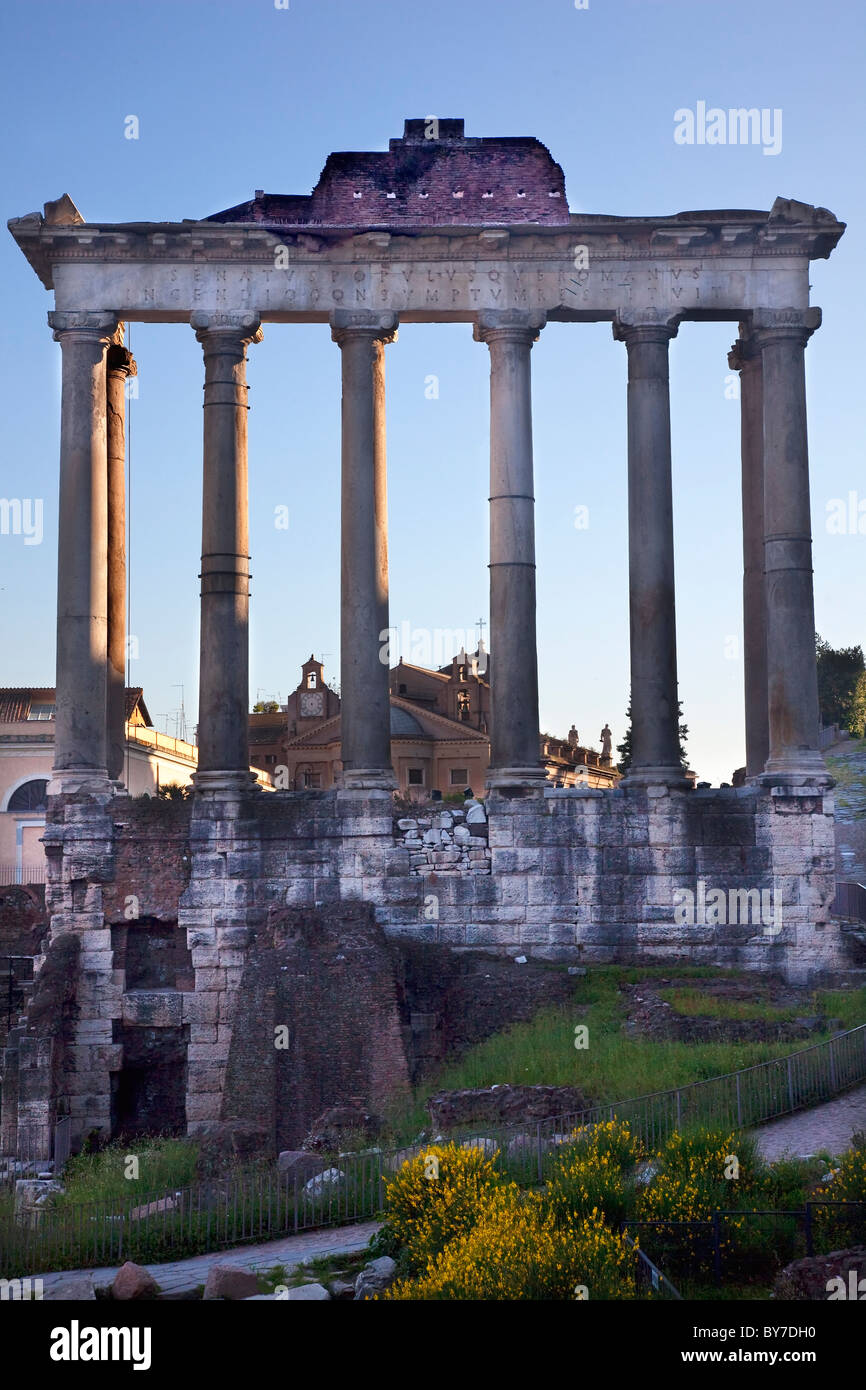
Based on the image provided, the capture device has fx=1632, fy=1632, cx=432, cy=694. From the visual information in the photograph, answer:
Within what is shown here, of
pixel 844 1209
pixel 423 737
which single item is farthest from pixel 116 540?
pixel 423 737

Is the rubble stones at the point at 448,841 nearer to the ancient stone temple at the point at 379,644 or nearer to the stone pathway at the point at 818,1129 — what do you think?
the ancient stone temple at the point at 379,644

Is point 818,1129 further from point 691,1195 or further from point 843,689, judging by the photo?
point 843,689

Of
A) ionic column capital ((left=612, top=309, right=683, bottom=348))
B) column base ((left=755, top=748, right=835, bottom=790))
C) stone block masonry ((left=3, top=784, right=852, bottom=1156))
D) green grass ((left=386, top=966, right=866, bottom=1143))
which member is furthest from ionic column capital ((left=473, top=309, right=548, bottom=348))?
green grass ((left=386, top=966, right=866, bottom=1143))

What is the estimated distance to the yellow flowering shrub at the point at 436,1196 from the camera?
15695 millimetres

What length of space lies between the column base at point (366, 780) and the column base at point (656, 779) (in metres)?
3.89

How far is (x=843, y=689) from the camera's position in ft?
269

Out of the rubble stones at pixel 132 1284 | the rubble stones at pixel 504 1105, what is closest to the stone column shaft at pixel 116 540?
the rubble stones at pixel 504 1105

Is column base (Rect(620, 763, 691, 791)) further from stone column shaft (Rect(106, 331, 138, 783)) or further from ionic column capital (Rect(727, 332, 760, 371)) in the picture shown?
stone column shaft (Rect(106, 331, 138, 783))

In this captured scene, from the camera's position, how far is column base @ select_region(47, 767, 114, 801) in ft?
88.4

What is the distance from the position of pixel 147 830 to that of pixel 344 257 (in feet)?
33.8

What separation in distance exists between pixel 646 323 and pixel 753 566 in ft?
15.5

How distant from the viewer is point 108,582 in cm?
2950
